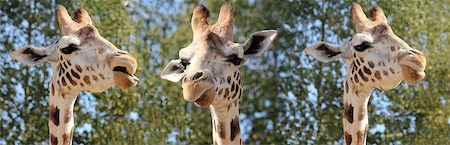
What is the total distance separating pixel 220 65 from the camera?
5.15 metres

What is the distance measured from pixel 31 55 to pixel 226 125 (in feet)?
4.19

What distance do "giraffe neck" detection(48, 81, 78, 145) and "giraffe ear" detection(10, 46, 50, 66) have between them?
0.17 m

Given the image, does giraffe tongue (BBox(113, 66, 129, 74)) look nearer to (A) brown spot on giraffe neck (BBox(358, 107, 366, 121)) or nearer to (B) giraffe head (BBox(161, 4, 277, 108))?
(B) giraffe head (BBox(161, 4, 277, 108))

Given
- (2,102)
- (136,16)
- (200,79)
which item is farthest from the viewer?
(136,16)

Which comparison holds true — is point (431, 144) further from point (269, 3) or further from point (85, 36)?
point (85, 36)

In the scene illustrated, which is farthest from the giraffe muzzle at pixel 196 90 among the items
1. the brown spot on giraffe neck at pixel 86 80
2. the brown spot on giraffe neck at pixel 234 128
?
the brown spot on giraffe neck at pixel 86 80

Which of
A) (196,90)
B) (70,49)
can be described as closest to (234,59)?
(196,90)

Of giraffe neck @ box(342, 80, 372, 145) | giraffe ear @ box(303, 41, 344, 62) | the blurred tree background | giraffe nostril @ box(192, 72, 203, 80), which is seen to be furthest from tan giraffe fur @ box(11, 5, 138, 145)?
the blurred tree background

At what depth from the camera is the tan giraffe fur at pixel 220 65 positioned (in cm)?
505

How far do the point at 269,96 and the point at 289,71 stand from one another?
57 centimetres

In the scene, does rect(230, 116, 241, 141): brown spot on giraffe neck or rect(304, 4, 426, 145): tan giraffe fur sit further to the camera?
rect(230, 116, 241, 141): brown spot on giraffe neck

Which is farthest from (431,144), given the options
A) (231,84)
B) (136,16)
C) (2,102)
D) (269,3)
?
(231,84)

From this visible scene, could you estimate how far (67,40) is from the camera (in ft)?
17.7

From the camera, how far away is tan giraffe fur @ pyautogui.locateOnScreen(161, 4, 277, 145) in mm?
5047
